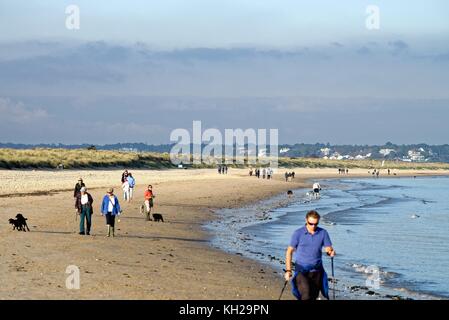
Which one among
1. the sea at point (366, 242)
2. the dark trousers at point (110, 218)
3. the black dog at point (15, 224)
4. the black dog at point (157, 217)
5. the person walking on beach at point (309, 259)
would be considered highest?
the person walking on beach at point (309, 259)

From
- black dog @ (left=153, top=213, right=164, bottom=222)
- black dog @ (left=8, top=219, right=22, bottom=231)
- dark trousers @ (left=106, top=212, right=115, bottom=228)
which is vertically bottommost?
black dog @ (left=153, top=213, right=164, bottom=222)

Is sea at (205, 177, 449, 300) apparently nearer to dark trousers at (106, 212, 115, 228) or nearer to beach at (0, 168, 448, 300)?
beach at (0, 168, 448, 300)

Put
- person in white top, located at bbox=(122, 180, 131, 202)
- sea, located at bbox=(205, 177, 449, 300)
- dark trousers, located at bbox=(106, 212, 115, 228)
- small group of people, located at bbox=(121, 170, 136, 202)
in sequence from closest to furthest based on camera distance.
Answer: sea, located at bbox=(205, 177, 449, 300)
dark trousers, located at bbox=(106, 212, 115, 228)
small group of people, located at bbox=(121, 170, 136, 202)
person in white top, located at bbox=(122, 180, 131, 202)

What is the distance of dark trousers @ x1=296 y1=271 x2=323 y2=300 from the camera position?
10.8 meters

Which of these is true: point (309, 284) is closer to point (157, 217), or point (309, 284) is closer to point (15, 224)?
point (15, 224)

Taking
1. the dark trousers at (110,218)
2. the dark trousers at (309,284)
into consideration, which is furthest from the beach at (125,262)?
the dark trousers at (309,284)

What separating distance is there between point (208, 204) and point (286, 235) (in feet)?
49.4

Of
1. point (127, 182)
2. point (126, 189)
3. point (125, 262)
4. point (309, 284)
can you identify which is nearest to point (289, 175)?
point (126, 189)

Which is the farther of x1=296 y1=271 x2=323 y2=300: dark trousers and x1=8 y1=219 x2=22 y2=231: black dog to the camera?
x1=8 y1=219 x2=22 y2=231: black dog

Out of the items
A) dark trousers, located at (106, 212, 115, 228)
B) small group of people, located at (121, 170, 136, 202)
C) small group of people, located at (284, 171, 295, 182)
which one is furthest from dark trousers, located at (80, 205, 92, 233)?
small group of people, located at (284, 171, 295, 182)

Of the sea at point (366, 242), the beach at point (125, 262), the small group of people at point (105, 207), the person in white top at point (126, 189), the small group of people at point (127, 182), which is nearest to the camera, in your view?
the beach at point (125, 262)

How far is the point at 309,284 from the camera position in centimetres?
1080

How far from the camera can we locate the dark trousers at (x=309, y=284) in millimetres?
10797

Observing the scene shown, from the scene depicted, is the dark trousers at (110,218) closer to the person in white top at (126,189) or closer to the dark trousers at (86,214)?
the dark trousers at (86,214)
